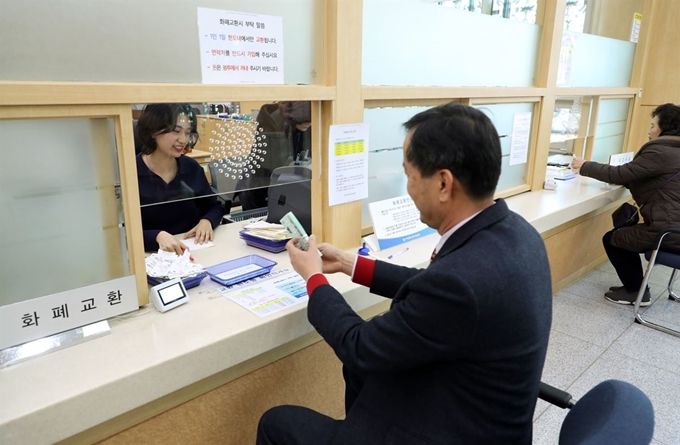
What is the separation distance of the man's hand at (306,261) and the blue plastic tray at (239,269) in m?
0.27

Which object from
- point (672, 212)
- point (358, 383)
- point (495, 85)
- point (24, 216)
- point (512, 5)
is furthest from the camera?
point (512, 5)

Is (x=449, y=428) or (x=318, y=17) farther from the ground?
(x=318, y=17)

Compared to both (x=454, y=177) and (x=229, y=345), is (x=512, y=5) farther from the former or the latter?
Answer: (x=229, y=345)

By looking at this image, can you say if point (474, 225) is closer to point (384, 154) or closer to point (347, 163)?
point (347, 163)

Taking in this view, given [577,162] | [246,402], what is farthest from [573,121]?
[246,402]

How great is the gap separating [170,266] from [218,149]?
16.0 inches

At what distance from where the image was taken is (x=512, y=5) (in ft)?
11.2

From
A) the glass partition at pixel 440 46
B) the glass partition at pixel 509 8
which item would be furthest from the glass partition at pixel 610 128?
the glass partition at pixel 440 46

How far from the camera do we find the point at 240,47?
1355mm

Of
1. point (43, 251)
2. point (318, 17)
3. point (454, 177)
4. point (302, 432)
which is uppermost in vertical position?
point (318, 17)

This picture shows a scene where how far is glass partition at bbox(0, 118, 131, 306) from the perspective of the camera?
1085mm

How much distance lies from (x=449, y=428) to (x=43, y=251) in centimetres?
106

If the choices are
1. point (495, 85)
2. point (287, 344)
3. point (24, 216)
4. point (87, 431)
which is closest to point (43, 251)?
point (24, 216)

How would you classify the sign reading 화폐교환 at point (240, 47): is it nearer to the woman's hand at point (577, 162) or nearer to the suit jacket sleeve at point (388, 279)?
the suit jacket sleeve at point (388, 279)
